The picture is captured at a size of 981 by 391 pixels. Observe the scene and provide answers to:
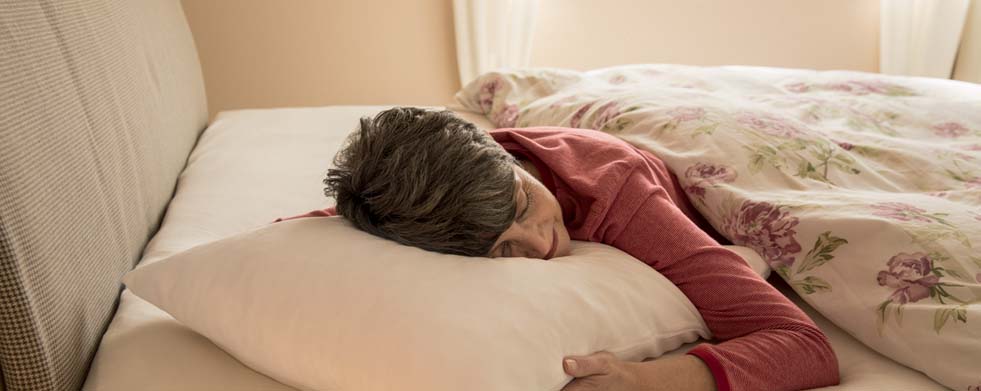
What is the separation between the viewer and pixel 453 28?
11.5ft

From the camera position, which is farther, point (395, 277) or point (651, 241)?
point (651, 241)

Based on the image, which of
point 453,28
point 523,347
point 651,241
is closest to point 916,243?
point 651,241

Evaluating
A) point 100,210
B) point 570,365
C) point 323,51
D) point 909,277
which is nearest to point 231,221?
point 100,210

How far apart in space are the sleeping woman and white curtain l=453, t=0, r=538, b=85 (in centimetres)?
238

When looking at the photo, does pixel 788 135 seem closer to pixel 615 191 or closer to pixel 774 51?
pixel 615 191

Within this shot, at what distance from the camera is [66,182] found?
2.74 ft

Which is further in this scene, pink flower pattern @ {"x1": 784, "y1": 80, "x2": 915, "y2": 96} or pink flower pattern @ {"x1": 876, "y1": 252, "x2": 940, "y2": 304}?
pink flower pattern @ {"x1": 784, "y1": 80, "x2": 915, "y2": 96}

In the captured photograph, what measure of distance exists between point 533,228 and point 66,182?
1.74ft

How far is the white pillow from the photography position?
74 centimetres

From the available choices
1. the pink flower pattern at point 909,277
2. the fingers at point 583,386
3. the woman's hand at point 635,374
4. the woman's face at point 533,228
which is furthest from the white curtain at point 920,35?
the fingers at point 583,386

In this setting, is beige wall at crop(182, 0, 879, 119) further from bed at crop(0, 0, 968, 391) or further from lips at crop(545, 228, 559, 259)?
lips at crop(545, 228, 559, 259)

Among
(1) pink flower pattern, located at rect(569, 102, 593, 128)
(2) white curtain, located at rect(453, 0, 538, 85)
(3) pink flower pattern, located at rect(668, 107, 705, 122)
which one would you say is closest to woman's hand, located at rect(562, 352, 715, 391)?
(3) pink flower pattern, located at rect(668, 107, 705, 122)

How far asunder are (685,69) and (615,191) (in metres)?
1.02

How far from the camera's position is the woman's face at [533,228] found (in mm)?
988
